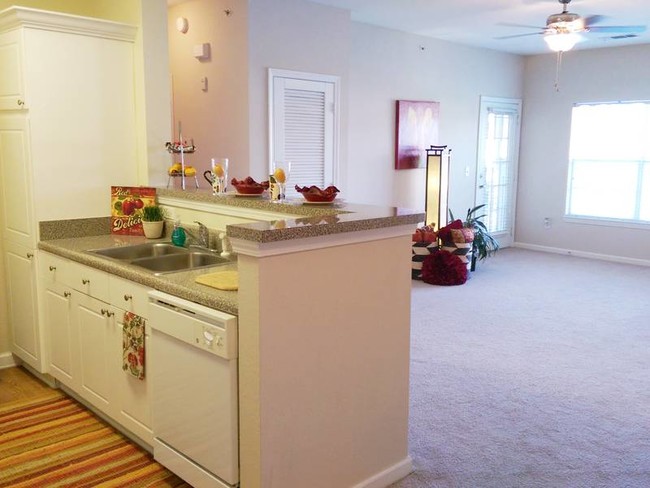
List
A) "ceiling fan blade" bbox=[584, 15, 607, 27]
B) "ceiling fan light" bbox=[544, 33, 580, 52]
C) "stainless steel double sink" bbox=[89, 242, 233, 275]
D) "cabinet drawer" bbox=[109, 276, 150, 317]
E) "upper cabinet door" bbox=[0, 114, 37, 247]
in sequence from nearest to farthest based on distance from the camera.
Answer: "cabinet drawer" bbox=[109, 276, 150, 317], "stainless steel double sink" bbox=[89, 242, 233, 275], "upper cabinet door" bbox=[0, 114, 37, 247], "ceiling fan light" bbox=[544, 33, 580, 52], "ceiling fan blade" bbox=[584, 15, 607, 27]

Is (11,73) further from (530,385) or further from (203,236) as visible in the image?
(530,385)

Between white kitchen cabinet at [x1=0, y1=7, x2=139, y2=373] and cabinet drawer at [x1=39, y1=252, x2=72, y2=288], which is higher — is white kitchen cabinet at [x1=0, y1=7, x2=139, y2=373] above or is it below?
→ above

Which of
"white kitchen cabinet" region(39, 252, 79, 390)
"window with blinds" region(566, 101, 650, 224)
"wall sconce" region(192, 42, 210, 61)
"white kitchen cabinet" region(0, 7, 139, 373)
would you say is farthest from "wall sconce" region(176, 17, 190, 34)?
"window with blinds" region(566, 101, 650, 224)

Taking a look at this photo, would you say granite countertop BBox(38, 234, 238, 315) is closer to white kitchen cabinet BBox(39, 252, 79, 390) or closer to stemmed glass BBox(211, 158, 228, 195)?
white kitchen cabinet BBox(39, 252, 79, 390)

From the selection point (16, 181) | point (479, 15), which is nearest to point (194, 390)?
point (16, 181)

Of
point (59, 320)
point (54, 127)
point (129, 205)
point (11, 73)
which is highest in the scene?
point (11, 73)

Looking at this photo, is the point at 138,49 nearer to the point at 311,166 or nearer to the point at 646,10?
the point at 311,166

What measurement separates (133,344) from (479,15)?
184 inches

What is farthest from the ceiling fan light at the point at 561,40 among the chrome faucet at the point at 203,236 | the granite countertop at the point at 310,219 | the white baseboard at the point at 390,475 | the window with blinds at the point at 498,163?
the white baseboard at the point at 390,475

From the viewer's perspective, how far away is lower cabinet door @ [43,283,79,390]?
3.34 metres

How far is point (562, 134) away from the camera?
27.1ft

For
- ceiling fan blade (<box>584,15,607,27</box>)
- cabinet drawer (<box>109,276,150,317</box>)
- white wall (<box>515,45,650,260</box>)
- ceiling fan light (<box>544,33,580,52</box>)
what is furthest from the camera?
white wall (<box>515,45,650,260</box>)

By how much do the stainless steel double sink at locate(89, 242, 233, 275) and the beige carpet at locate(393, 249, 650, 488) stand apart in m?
1.44

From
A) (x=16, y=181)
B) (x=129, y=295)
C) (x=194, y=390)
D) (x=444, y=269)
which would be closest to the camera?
(x=194, y=390)
